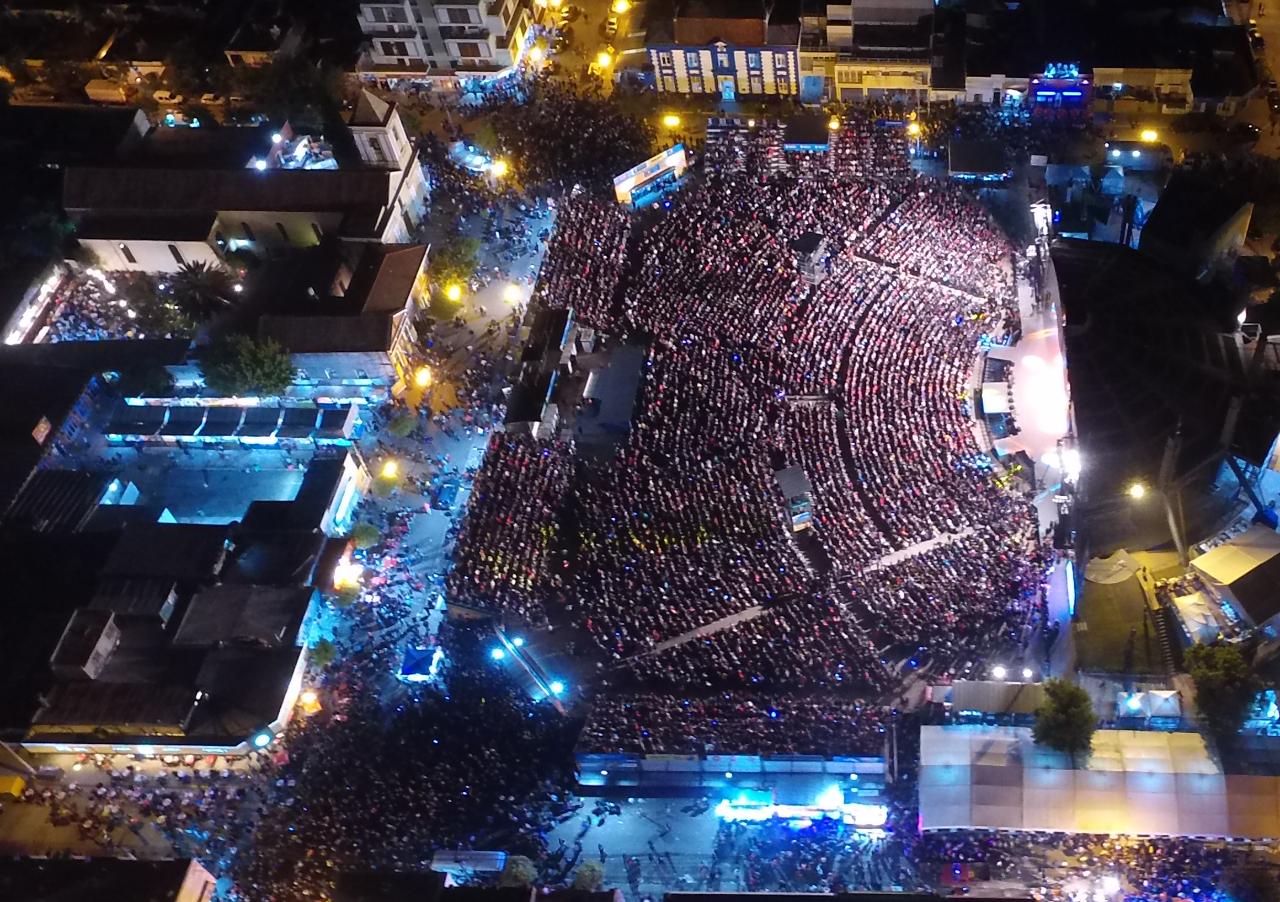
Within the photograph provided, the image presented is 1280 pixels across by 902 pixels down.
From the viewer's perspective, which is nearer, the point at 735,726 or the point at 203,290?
the point at 735,726

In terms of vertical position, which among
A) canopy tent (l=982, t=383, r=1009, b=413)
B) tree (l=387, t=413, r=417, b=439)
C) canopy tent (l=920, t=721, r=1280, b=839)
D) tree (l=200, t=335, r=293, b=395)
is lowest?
canopy tent (l=920, t=721, r=1280, b=839)

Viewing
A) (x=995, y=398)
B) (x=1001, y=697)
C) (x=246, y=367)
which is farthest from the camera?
(x=246, y=367)

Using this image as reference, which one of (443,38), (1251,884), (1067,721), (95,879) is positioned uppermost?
(443,38)

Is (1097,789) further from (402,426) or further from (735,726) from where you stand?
(402,426)

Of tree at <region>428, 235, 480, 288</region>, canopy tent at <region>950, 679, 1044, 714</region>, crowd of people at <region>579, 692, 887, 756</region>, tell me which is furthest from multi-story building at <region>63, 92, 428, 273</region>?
canopy tent at <region>950, 679, 1044, 714</region>

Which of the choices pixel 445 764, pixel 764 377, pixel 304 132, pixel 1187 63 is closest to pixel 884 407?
pixel 764 377

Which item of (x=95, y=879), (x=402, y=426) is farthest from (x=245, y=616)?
(x=402, y=426)

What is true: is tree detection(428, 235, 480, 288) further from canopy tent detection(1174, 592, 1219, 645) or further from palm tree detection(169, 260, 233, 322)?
canopy tent detection(1174, 592, 1219, 645)
